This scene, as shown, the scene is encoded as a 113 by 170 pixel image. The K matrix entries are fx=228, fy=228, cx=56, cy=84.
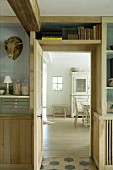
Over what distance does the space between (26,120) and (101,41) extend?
1.75 m

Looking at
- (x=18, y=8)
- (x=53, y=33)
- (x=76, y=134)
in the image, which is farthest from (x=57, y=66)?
(x=18, y=8)

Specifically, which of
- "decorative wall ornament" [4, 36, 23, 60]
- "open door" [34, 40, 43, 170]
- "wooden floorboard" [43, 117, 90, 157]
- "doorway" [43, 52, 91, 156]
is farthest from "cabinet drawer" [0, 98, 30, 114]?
"doorway" [43, 52, 91, 156]

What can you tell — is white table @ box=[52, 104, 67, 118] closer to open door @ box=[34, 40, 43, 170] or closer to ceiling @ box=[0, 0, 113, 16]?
open door @ box=[34, 40, 43, 170]

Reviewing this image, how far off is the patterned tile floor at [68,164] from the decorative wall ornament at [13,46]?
1908mm

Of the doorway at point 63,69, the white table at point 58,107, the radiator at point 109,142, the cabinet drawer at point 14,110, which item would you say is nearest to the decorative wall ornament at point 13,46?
the cabinet drawer at point 14,110

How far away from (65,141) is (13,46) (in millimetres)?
2894

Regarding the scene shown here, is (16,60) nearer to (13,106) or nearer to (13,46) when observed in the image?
(13,46)

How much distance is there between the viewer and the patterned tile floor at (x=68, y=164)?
12.3 ft

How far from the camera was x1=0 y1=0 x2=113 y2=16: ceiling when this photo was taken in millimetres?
3076

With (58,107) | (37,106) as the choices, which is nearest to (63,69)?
(58,107)

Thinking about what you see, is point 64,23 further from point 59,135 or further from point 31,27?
point 59,135

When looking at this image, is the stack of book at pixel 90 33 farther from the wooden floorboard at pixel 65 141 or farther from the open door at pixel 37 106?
the wooden floorboard at pixel 65 141

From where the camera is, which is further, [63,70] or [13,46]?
[63,70]

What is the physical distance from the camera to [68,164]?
3926 mm
